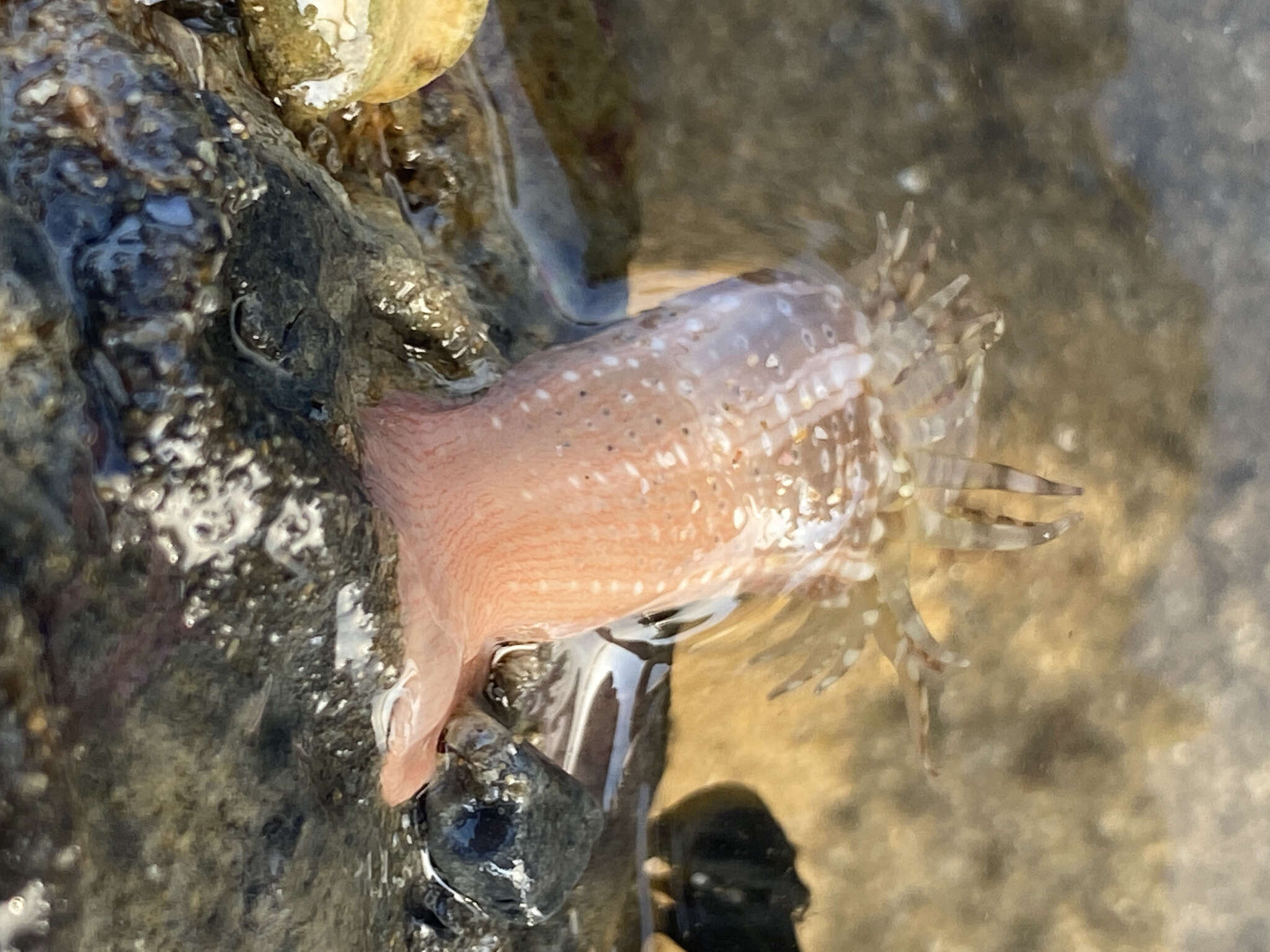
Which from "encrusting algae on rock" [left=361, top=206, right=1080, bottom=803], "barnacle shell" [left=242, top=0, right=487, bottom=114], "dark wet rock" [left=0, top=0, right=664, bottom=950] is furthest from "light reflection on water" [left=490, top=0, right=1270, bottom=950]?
"dark wet rock" [left=0, top=0, right=664, bottom=950]

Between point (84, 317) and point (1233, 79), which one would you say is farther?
point (1233, 79)

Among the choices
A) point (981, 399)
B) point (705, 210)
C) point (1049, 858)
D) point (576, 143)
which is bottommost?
point (1049, 858)

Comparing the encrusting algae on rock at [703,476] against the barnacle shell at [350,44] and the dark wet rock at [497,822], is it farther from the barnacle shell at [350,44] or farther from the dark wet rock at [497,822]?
the barnacle shell at [350,44]

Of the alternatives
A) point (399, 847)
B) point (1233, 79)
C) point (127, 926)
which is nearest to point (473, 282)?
point (399, 847)

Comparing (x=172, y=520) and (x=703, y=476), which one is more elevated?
(x=172, y=520)

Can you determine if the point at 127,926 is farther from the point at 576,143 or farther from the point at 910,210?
the point at 910,210

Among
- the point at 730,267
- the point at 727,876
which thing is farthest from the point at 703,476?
the point at 727,876

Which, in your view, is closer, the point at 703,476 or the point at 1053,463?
the point at 703,476

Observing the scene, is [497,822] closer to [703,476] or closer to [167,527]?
[703,476]
